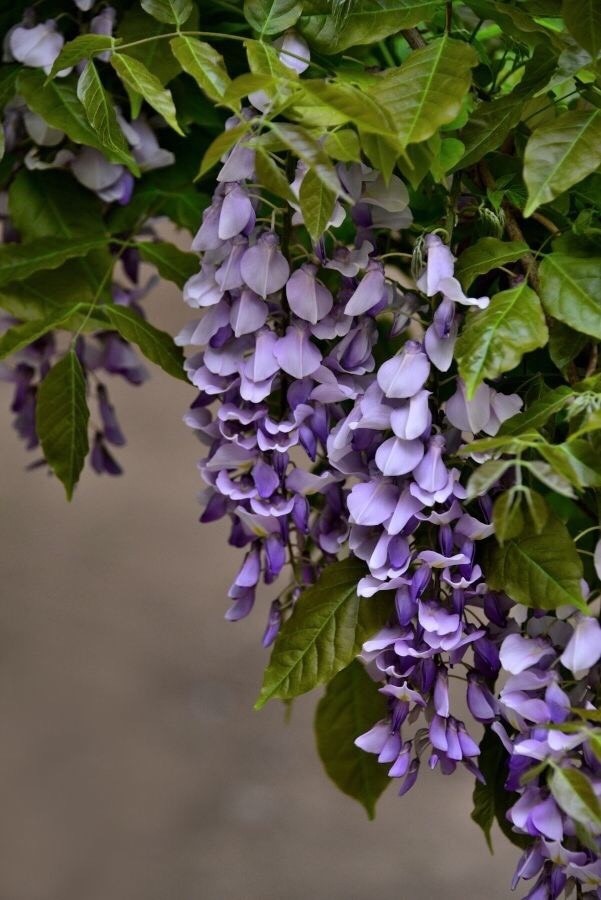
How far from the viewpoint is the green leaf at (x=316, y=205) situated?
374 millimetres

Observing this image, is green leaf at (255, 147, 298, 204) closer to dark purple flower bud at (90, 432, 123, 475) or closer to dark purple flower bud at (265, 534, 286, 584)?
dark purple flower bud at (265, 534, 286, 584)

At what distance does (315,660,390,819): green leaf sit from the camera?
523 millimetres

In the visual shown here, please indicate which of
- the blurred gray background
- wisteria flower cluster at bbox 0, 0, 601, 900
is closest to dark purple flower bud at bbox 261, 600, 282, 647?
wisteria flower cluster at bbox 0, 0, 601, 900

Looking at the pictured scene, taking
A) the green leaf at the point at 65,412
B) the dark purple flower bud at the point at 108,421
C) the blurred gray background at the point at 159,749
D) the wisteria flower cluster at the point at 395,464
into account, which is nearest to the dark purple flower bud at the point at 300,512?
the wisteria flower cluster at the point at 395,464

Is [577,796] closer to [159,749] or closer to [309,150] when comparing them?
[309,150]

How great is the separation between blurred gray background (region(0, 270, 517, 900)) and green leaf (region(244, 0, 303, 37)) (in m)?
0.71

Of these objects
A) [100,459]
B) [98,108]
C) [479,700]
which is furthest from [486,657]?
[100,459]

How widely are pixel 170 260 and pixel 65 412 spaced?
0.09 metres

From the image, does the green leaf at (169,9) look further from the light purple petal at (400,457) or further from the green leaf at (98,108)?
the light purple petal at (400,457)

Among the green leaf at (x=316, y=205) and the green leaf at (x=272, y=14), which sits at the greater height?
the green leaf at (x=272, y=14)

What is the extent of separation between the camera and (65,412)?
500mm

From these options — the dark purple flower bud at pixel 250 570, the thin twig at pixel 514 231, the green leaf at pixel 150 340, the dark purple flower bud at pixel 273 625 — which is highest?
the thin twig at pixel 514 231

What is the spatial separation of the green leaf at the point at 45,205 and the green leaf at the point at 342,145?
208 millimetres

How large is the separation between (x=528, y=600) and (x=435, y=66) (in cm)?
17
